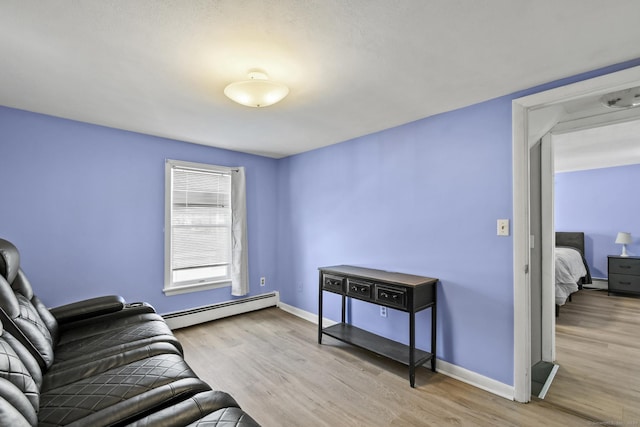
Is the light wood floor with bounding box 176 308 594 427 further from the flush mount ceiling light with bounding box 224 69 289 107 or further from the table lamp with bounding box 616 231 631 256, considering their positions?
the table lamp with bounding box 616 231 631 256

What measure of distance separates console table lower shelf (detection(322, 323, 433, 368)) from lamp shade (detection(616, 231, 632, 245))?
5.01 m

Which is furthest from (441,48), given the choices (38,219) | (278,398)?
(38,219)

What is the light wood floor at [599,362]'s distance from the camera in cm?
205

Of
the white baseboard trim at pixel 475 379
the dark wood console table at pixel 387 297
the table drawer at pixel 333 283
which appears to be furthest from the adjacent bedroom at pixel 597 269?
the table drawer at pixel 333 283

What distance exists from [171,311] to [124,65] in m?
2.68

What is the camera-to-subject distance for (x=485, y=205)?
7.58 feet

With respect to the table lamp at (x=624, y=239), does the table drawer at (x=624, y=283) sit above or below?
below

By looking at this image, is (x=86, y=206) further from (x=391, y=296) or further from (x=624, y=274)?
(x=624, y=274)

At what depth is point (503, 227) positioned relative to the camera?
2201mm

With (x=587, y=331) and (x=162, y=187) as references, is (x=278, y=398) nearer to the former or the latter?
(x=162, y=187)

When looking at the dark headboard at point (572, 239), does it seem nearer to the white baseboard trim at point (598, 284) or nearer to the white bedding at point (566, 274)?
the white baseboard trim at point (598, 284)

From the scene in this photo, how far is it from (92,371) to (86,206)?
1960 mm

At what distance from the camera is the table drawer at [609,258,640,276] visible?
4.78 meters

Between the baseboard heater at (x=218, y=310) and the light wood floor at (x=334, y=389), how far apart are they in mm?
281
